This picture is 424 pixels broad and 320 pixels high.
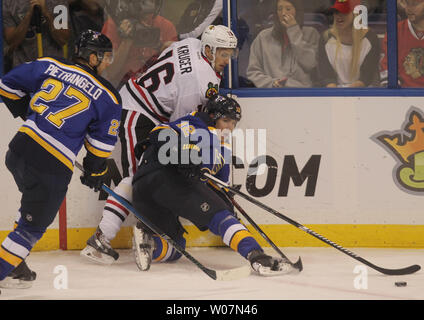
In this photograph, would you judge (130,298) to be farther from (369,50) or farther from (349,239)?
(369,50)

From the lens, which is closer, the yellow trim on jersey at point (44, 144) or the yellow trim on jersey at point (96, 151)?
the yellow trim on jersey at point (44, 144)

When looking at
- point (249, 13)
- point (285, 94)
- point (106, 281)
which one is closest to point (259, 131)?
point (285, 94)

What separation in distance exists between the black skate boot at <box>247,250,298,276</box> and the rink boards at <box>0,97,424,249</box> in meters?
0.65

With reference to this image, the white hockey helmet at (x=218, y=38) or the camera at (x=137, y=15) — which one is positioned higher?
the camera at (x=137, y=15)

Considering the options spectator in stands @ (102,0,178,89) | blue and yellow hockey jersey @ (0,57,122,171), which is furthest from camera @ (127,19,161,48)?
blue and yellow hockey jersey @ (0,57,122,171)

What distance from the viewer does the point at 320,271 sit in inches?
181

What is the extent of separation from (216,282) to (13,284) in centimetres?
97

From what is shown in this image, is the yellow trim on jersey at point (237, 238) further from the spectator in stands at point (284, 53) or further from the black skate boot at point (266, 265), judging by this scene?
the spectator in stands at point (284, 53)

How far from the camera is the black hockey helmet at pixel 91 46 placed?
423 cm

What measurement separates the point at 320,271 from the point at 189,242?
0.92 meters

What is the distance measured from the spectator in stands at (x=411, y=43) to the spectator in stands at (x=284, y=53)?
0.44 m

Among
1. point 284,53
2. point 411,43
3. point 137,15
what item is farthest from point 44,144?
point 411,43

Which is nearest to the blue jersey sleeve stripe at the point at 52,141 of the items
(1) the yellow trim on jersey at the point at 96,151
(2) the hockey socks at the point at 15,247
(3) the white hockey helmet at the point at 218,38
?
(1) the yellow trim on jersey at the point at 96,151

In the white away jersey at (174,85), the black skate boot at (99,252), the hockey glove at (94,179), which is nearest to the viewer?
the hockey glove at (94,179)
